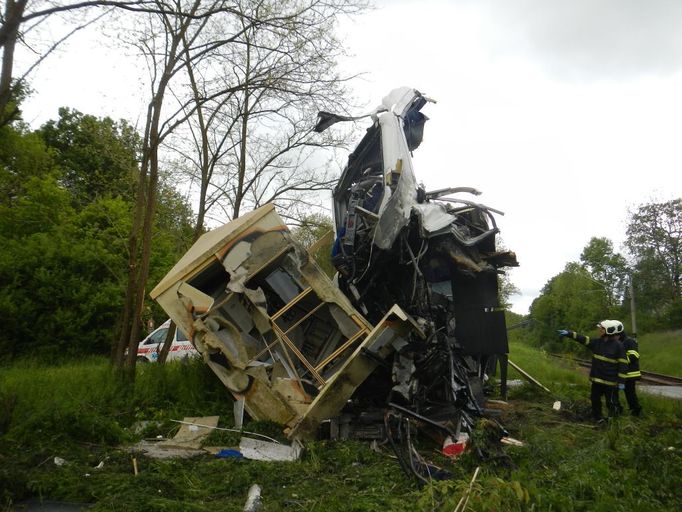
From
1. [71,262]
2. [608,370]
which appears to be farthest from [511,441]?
[71,262]

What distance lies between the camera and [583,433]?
6.02 meters

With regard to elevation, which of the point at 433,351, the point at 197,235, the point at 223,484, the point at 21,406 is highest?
the point at 197,235

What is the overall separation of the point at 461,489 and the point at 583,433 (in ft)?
10.4

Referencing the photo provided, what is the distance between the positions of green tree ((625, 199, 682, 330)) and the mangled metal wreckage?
32.9m

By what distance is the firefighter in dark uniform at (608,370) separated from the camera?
6.82 metres

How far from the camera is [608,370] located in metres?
6.85

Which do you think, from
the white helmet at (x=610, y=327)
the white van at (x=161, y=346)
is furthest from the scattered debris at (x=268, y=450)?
the white van at (x=161, y=346)

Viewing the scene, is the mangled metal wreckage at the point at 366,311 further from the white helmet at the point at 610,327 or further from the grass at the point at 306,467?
the white helmet at the point at 610,327

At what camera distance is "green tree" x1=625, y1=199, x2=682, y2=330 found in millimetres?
34250

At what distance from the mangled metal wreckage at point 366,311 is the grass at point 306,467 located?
49 cm

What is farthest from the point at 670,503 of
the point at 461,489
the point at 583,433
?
the point at 583,433

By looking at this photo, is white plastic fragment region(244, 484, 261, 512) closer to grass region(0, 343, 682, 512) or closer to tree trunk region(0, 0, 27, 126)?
grass region(0, 343, 682, 512)

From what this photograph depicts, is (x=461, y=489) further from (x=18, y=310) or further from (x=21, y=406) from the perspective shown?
(x=18, y=310)

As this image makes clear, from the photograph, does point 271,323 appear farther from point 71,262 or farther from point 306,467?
point 71,262
